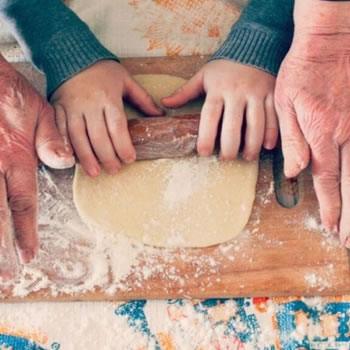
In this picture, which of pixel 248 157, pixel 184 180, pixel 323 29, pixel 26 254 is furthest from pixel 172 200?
pixel 323 29

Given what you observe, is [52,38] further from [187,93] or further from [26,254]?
[26,254]

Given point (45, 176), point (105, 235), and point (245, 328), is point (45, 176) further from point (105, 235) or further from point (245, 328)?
point (245, 328)

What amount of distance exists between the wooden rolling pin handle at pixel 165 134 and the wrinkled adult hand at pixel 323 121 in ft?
0.51

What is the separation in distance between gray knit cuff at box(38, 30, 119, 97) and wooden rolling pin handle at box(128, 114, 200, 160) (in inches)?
5.8

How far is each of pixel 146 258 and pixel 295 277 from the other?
0.81 feet

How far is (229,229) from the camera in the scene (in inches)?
39.6

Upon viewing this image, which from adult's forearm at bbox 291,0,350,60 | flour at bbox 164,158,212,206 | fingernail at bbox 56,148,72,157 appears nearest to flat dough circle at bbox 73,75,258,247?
flour at bbox 164,158,212,206

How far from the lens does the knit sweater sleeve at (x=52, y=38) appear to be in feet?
3.54

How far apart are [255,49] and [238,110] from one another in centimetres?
13

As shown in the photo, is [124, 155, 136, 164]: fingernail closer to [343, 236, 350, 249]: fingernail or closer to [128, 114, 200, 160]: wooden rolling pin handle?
[128, 114, 200, 160]: wooden rolling pin handle

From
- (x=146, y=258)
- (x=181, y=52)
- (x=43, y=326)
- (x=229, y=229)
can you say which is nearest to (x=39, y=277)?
(x=43, y=326)

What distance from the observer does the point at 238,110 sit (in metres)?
1.01

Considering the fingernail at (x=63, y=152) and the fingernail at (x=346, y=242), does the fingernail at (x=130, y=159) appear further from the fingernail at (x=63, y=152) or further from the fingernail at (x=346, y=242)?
the fingernail at (x=346, y=242)

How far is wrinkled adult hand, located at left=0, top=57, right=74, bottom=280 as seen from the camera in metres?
0.89
